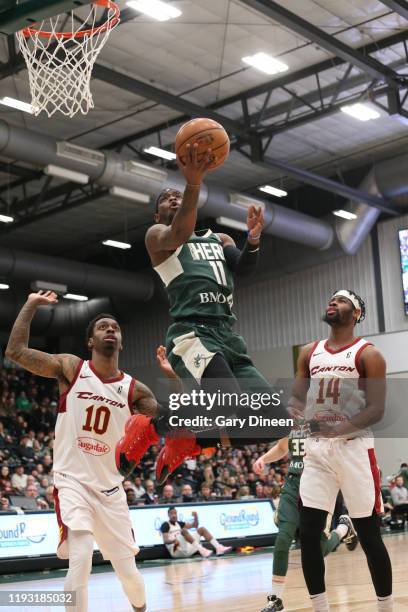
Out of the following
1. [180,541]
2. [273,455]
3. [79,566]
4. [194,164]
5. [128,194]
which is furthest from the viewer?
[128,194]

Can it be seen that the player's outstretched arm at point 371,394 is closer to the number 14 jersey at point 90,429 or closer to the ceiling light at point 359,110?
the number 14 jersey at point 90,429

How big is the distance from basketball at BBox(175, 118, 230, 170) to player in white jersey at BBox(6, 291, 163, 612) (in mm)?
1874

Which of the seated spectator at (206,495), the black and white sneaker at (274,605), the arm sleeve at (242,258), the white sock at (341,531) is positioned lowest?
the black and white sneaker at (274,605)

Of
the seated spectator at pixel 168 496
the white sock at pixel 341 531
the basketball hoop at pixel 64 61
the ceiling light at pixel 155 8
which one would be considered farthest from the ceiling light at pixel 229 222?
the white sock at pixel 341 531

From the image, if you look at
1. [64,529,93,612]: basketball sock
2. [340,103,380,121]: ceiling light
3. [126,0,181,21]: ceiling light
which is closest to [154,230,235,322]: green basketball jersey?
[64,529,93,612]: basketball sock

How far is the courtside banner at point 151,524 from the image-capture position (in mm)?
14250

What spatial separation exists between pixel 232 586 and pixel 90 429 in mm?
5251

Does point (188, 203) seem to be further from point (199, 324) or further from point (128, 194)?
point (128, 194)

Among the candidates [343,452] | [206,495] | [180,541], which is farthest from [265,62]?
[343,452]

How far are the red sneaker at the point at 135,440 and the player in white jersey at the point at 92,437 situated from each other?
710mm

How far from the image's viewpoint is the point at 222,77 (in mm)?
19422

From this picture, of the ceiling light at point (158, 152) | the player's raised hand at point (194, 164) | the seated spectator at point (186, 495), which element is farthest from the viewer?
the ceiling light at point (158, 152)

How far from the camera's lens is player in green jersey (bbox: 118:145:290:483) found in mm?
5531

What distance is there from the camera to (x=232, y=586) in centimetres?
1120
